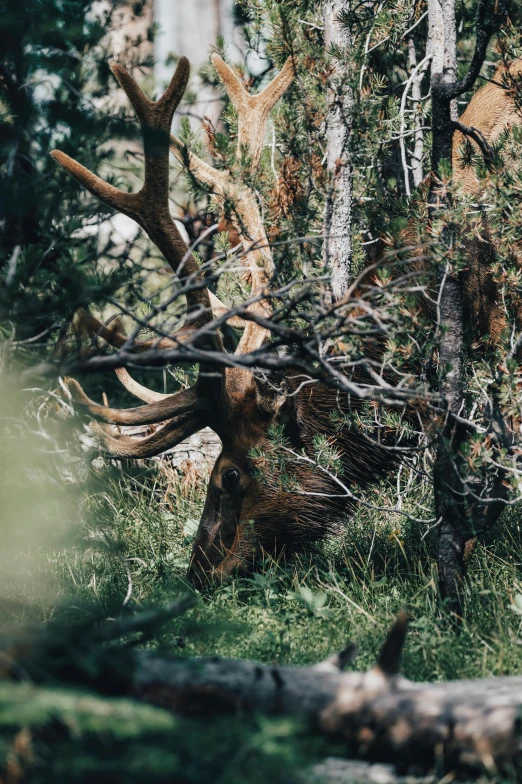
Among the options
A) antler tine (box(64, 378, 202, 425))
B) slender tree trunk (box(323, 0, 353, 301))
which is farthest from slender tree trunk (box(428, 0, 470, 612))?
antler tine (box(64, 378, 202, 425))

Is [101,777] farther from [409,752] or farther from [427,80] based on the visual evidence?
[427,80]

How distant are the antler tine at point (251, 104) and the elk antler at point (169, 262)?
814 millimetres

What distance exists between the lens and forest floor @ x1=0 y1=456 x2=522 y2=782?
9.77ft

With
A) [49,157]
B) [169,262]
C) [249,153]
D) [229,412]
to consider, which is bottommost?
[229,412]

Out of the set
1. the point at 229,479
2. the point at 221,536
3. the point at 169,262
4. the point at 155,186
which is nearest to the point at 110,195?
the point at 155,186

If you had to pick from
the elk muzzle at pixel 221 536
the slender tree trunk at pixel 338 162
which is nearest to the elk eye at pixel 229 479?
the elk muzzle at pixel 221 536

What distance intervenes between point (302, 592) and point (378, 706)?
61.6 inches

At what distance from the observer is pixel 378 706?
6.86ft

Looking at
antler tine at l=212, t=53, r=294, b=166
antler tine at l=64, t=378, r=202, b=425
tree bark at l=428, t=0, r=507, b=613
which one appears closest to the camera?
tree bark at l=428, t=0, r=507, b=613

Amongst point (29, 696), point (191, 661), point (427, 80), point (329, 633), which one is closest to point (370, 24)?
point (427, 80)

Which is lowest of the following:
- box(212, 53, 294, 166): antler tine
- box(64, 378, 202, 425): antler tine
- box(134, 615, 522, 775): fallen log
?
box(134, 615, 522, 775): fallen log

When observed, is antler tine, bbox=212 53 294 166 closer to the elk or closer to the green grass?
the elk

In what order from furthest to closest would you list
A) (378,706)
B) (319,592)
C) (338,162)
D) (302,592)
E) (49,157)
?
(49,157)
(319,592)
(302,592)
(338,162)
(378,706)

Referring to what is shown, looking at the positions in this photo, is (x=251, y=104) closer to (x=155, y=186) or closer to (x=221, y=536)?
(x=155, y=186)
